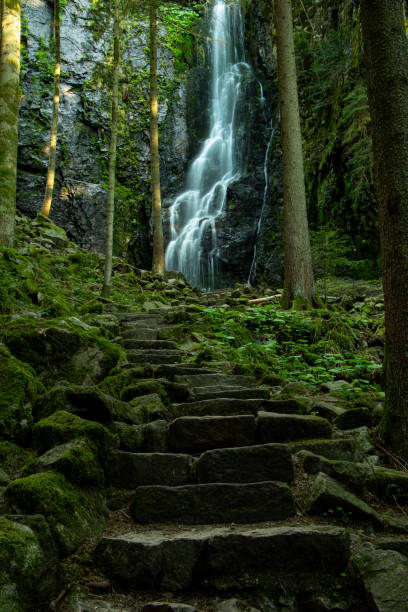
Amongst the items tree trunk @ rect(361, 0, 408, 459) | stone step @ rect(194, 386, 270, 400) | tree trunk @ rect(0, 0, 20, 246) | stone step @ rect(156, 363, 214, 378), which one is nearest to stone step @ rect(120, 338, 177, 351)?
stone step @ rect(156, 363, 214, 378)

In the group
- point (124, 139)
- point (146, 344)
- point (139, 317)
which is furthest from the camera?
point (124, 139)

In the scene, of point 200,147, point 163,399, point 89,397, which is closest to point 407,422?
point 163,399

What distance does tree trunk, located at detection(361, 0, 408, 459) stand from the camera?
9.98 feet

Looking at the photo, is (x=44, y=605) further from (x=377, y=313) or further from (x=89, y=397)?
(x=377, y=313)

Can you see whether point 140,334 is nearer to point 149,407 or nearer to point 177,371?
point 177,371

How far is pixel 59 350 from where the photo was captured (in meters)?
3.80

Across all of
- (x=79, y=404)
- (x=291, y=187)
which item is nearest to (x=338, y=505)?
(x=79, y=404)

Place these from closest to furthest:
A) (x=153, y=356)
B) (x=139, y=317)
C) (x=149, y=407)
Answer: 1. (x=149, y=407)
2. (x=153, y=356)
3. (x=139, y=317)

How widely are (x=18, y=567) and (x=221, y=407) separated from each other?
6.48 ft

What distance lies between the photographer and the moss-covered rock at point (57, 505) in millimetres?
2066

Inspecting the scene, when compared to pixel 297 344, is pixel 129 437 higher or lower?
lower

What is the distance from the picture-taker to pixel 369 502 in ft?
8.65

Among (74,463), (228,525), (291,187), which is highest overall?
(291,187)

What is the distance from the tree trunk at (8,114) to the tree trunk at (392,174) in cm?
522
